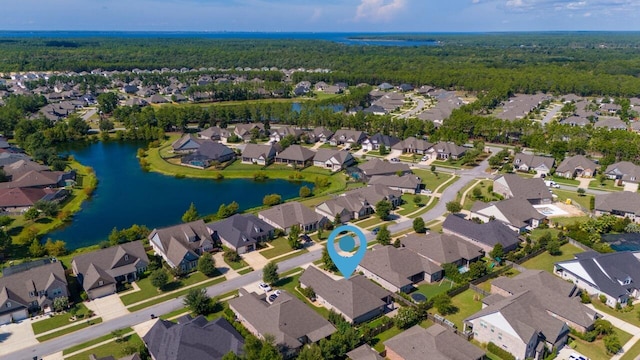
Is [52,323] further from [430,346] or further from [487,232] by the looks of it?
[487,232]

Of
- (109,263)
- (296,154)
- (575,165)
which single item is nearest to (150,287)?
(109,263)

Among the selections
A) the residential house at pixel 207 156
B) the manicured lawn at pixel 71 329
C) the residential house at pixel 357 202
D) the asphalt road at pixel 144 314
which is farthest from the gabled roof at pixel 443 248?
the residential house at pixel 207 156

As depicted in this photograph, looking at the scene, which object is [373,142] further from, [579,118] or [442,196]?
[579,118]

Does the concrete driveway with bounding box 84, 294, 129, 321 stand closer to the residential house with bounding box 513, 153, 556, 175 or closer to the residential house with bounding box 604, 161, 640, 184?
the residential house with bounding box 513, 153, 556, 175

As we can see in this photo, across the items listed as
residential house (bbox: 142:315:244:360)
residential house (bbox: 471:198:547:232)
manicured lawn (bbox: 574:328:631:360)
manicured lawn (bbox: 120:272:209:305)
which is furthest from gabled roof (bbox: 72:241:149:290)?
residential house (bbox: 471:198:547:232)

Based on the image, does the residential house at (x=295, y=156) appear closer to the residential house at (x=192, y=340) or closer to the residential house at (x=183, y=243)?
the residential house at (x=183, y=243)

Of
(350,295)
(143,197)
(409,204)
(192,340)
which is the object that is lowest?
(143,197)
